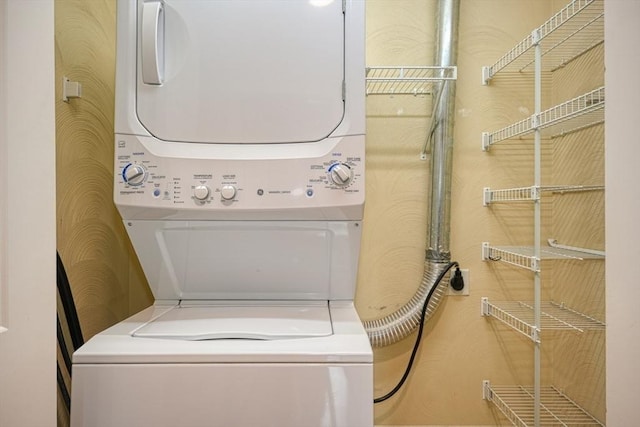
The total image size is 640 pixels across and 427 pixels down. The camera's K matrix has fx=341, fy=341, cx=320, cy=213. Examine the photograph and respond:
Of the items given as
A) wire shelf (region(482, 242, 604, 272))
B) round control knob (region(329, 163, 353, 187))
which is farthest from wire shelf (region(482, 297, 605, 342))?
round control knob (region(329, 163, 353, 187))

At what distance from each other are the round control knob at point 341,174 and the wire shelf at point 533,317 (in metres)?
0.86

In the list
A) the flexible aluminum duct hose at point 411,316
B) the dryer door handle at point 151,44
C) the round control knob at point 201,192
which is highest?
the dryer door handle at point 151,44

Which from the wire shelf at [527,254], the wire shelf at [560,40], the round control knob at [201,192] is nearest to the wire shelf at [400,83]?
the wire shelf at [560,40]

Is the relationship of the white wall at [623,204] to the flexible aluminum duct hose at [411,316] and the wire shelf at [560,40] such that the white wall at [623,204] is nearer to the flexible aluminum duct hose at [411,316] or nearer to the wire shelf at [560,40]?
the wire shelf at [560,40]

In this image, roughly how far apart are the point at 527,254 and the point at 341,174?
92 centimetres

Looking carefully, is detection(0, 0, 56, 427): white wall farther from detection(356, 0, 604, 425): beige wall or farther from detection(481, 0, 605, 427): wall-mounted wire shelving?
detection(481, 0, 605, 427): wall-mounted wire shelving

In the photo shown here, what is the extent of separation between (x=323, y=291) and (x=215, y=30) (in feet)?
2.82

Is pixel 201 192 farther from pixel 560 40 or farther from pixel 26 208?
pixel 560 40

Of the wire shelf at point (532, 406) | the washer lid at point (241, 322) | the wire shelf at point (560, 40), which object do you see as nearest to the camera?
the washer lid at point (241, 322)

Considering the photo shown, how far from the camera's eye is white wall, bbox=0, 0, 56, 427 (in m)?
0.58

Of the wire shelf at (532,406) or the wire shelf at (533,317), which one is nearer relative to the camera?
the wire shelf at (533,317)

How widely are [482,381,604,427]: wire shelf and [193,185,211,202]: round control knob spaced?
1369mm

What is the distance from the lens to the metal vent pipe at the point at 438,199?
4.71 feet

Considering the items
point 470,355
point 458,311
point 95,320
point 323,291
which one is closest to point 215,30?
point 323,291
